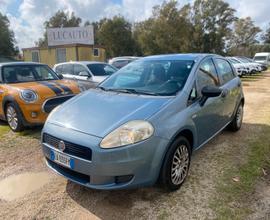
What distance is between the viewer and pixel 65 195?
3168 mm

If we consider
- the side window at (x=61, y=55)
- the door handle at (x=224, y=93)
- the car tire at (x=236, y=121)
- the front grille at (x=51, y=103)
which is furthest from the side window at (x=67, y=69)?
the side window at (x=61, y=55)

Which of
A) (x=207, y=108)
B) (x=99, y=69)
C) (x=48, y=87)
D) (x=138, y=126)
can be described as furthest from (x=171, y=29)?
(x=138, y=126)

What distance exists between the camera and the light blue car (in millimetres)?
2627

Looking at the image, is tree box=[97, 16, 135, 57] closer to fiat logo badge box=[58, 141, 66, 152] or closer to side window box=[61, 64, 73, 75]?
side window box=[61, 64, 73, 75]

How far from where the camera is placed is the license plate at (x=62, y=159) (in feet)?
9.11

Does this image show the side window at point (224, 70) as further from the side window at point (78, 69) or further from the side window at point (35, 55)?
the side window at point (35, 55)

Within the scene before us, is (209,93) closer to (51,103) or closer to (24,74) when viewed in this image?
(51,103)

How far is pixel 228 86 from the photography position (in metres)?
4.64

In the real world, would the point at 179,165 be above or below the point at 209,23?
below

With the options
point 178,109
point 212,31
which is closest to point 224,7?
point 212,31

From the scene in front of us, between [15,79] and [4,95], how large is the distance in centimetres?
60

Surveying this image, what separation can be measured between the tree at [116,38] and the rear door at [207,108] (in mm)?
35548

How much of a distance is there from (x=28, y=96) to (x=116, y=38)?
35135 mm

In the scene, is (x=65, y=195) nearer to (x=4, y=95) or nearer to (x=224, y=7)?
(x=4, y=95)
